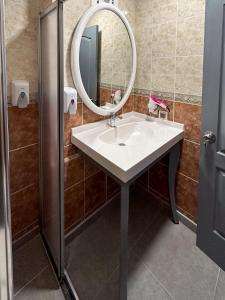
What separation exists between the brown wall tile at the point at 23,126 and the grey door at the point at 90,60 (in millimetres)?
412

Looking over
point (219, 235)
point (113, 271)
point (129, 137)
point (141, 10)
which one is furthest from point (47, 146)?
point (141, 10)

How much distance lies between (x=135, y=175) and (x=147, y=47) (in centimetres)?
134

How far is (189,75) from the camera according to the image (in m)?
1.64

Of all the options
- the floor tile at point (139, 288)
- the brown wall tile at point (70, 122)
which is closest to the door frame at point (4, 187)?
the floor tile at point (139, 288)

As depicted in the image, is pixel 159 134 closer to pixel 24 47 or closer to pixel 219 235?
pixel 219 235

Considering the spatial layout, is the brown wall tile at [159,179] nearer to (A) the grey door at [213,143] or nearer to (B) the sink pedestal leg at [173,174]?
(B) the sink pedestal leg at [173,174]

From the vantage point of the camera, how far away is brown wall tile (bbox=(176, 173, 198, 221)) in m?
1.78

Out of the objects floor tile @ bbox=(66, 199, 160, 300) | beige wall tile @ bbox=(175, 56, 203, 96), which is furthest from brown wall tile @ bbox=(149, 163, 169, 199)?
beige wall tile @ bbox=(175, 56, 203, 96)

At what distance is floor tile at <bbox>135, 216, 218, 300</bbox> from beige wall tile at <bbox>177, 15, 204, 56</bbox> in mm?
1414

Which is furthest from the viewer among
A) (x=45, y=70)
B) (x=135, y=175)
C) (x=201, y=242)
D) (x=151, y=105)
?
(x=151, y=105)

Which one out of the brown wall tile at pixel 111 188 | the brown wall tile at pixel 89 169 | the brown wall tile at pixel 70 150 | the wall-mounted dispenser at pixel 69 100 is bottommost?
the brown wall tile at pixel 111 188

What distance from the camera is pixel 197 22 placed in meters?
1.52

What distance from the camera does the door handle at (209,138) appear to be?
1.37m

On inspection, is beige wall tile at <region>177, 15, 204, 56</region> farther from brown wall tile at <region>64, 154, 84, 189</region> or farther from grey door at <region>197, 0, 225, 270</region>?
brown wall tile at <region>64, 154, 84, 189</region>
